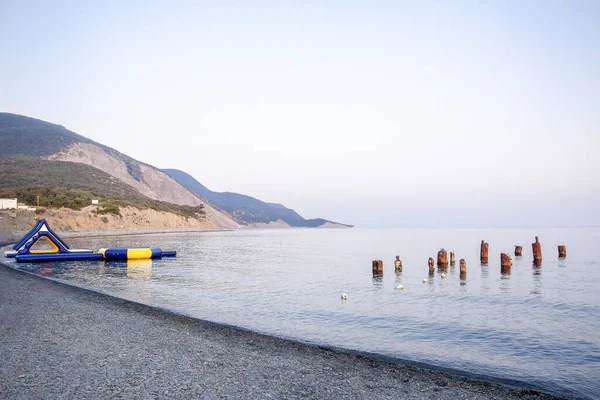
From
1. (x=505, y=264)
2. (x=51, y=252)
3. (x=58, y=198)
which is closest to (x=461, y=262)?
(x=505, y=264)

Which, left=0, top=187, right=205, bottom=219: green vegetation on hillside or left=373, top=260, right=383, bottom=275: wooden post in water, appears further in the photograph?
left=0, top=187, right=205, bottom=219: green vegetation on hillside

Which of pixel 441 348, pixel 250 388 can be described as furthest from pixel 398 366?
pixel 250 388

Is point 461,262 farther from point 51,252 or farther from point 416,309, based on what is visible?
point 51,252

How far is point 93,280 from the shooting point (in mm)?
27078

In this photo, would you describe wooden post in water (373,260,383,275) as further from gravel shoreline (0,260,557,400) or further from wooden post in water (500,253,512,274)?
gravel shoreline (0,260,557,400)

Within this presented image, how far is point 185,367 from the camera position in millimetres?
9492

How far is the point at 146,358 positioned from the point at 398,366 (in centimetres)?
564

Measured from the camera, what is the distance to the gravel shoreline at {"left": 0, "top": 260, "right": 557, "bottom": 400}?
8.11 metres

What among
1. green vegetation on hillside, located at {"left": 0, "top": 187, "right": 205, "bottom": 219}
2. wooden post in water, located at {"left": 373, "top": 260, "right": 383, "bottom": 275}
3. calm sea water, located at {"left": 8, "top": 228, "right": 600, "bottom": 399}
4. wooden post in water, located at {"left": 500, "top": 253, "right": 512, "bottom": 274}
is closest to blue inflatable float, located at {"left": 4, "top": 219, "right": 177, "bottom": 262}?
calm sea water, located at {"left": 8, "top": 228, "right": 600, "bottom": 399}

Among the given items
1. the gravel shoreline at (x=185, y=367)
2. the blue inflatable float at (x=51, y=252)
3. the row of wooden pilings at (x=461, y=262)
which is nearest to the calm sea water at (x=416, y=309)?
the row of wooden pilings at (x=461, y=262)

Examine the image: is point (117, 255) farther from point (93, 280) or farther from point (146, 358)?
point (146, 358)

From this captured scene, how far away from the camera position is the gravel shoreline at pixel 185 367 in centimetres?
811

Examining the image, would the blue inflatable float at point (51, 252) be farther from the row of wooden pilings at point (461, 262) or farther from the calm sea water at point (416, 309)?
the row of wooden pilings at point (461, 262)

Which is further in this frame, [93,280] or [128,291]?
[93,280]
